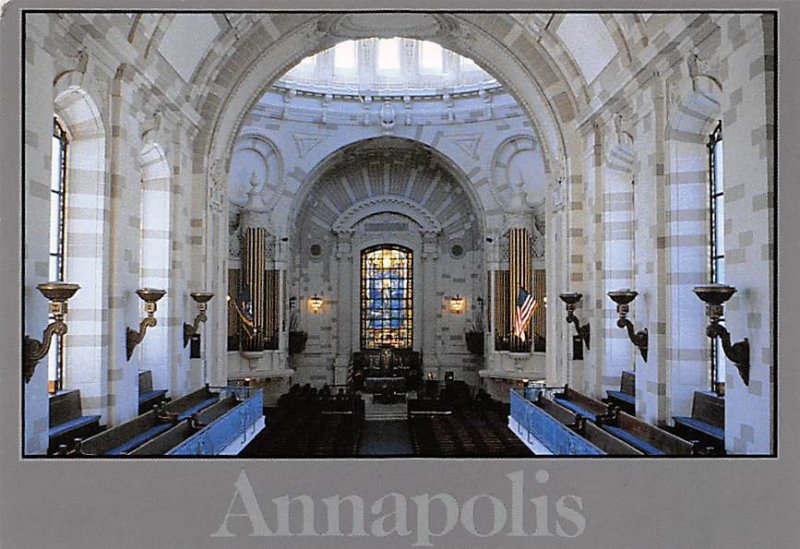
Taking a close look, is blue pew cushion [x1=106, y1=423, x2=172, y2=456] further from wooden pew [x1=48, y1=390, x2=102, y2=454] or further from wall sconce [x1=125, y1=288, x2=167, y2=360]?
wall sconce [x1=125, y1=288, x2=167, y2=360]

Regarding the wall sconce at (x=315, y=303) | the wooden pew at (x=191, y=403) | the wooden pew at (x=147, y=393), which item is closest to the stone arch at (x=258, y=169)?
the wall sconce at (x=315, y=303)

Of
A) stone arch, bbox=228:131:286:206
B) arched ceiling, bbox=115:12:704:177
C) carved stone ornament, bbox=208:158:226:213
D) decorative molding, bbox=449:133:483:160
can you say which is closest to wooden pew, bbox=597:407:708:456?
arched ceiling, bbox=115:12:704:177

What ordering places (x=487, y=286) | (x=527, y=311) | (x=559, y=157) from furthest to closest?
(x=487, y=286) < (x=527, y=311) < (x=559, y=157)

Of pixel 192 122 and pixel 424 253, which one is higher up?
pixel 192 122

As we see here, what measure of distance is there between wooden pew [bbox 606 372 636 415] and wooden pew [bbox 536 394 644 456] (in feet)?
2.16

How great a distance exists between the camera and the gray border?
564 cm

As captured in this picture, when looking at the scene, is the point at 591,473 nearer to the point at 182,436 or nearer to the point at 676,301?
the point at 676,301

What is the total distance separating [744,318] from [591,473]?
1687mm

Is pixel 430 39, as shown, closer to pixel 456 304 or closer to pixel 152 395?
pixel 152 395

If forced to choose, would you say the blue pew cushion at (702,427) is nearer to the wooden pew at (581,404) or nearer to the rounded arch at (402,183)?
the wooden pew at (581,404)

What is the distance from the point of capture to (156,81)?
890cm

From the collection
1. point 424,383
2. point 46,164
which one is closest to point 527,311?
point 424,383

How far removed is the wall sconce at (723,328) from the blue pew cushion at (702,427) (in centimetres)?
114

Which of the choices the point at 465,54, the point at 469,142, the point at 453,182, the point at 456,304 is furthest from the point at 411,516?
the point at 456,304
